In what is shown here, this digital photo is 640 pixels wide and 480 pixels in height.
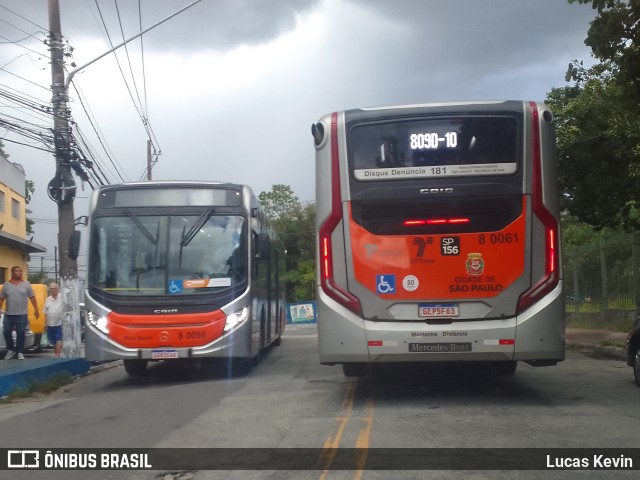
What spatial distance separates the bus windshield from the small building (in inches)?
677

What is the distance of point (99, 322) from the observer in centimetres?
1246

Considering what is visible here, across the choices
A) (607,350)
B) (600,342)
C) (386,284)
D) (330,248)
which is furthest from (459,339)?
(600,342)

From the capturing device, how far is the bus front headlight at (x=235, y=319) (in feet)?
41.1

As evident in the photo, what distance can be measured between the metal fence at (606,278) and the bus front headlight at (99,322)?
11.0 meters

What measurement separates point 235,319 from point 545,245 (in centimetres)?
550

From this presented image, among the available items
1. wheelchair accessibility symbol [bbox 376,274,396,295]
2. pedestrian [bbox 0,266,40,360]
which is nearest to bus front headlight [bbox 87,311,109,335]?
pedestrian [bbox 0,266,40,360]

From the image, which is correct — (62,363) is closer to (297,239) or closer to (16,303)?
(16,303)

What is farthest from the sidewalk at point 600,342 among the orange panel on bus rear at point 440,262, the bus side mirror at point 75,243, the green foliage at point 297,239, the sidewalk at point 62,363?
the green foliage at point 297,239

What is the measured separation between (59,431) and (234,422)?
6.12ft

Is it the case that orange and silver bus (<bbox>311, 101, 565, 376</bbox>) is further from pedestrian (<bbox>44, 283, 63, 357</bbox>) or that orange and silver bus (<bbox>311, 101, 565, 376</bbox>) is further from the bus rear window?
pedestrian (<bbox>44, 283, 63, 357</bbox>)

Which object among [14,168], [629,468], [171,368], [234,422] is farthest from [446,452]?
[14,168]

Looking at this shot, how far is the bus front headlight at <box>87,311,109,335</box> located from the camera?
12.4 metres

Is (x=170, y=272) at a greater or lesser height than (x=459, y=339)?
greater

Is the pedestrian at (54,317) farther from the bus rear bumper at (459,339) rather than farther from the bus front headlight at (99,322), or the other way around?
the bus rear bumper at (459,339)
